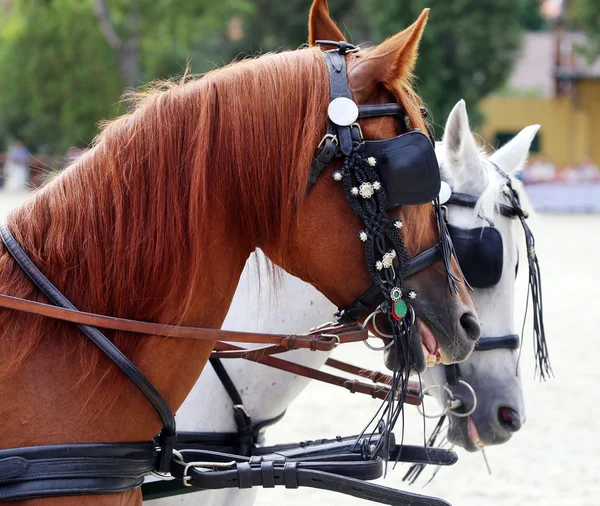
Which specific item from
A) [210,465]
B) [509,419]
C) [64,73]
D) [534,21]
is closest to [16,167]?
[64,73]

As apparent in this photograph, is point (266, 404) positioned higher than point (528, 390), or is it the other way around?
point (266, 404)

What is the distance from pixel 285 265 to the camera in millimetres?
1769

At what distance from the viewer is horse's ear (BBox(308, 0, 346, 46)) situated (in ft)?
6.22

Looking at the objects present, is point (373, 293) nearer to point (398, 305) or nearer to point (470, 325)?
point (398, 305)

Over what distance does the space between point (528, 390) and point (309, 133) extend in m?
5.52

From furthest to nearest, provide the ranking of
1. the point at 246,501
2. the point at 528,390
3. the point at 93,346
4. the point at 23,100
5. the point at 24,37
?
the point at 23,100, the point at 24,37, the point at 528,390, the point at 246,501, the point at 93,346

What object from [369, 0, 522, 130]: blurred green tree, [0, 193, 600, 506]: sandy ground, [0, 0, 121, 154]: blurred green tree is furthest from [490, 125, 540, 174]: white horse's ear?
[0, 0, 121, 154]: blurred green tree

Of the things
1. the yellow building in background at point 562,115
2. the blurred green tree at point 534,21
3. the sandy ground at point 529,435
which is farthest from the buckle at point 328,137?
the blurred green tree at point 534,21

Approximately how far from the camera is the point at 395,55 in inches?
67.2

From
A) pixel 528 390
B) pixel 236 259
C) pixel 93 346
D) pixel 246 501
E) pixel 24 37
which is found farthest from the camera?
pixel 24 37

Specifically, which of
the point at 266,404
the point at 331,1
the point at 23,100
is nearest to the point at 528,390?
the point at 266,404

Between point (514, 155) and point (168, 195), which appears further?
point (514, 155)

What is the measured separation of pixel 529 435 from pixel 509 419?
9.63ft

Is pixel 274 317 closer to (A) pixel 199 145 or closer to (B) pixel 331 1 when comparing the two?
(A) pixel 199 145
